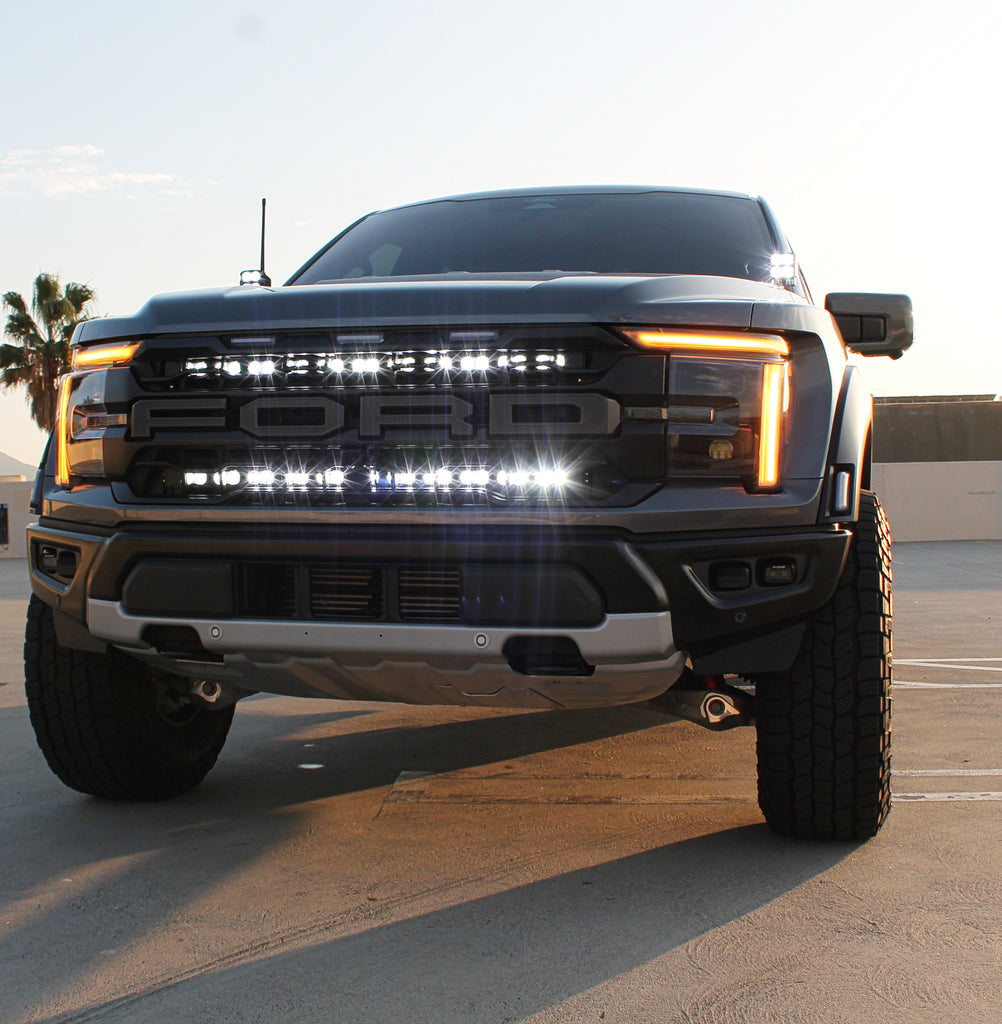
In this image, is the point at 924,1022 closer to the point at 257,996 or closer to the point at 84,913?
the point at 257,996

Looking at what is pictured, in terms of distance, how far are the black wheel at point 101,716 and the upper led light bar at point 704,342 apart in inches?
71.7

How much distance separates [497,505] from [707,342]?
24.4 inches

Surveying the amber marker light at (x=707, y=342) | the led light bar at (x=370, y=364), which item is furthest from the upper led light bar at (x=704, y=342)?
the led light bar at (x=370, y=364)

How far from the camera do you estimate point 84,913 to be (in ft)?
9.36

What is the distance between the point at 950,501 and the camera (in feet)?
76.8

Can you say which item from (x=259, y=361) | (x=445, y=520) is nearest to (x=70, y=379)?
(x=259, y=361)

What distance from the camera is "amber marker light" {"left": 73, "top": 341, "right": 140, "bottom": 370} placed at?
308cm

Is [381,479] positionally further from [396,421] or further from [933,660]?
[933,660]

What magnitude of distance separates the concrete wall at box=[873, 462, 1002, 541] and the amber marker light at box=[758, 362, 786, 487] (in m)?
21.5

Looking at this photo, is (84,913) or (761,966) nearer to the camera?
(761,966)

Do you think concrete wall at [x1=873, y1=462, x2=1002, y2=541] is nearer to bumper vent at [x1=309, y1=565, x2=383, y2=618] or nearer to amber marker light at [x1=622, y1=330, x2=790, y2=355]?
amber marker light at [x1=622, y1=330, x2=790, y2=355]

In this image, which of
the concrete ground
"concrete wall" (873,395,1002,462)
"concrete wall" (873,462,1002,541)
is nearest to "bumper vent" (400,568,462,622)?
the concrete ground

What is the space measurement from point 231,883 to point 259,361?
131cm

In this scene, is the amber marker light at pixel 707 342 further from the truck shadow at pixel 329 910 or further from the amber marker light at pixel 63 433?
the amber marker light at pixel 63 433
